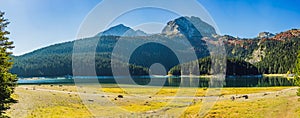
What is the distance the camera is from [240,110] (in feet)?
134

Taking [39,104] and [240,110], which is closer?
[240,110]

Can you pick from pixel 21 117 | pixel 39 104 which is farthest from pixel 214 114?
pixel 39 104

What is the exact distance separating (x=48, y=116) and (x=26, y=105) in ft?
32.4

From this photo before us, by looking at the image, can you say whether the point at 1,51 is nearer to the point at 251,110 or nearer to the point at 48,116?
the point at 48,116

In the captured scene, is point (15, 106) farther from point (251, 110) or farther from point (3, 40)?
point (251, 110)

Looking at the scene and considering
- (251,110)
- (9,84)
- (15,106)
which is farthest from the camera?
(15,106)

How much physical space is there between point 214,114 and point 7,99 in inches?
1025

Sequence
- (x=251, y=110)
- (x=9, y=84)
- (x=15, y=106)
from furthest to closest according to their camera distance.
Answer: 1. (x=15, y=106)
2. (x=251, y=110)
3. (x=9, y=84)

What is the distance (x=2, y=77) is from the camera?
22.4 m

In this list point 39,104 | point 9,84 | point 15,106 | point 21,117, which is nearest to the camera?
point 9,84

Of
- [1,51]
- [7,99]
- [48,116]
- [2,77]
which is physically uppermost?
[1,51]

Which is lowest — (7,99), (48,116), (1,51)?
(48,116)

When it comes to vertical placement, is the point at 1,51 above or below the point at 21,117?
above

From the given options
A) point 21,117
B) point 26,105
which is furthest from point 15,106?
point 21,117
